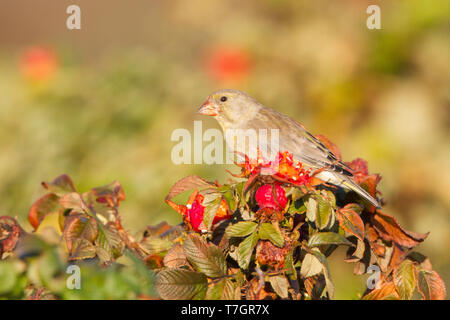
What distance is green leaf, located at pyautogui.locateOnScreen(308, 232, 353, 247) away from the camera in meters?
1.28

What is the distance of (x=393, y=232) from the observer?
60.3 inches

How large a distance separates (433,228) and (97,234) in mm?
3363

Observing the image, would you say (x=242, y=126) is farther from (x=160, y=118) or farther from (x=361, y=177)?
(x=160, y=118)

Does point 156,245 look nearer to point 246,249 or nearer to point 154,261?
point 154,261

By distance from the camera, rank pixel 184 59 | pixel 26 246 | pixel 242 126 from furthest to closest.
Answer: pixel 184 59 → pixel 242 126 → pixel 26 246

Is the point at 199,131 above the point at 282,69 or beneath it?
beneath

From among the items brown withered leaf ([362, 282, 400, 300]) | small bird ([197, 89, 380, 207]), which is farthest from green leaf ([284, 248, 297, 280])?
small bird ([197, 89, 380, 207])

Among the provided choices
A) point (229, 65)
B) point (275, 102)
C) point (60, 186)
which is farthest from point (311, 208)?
point (229, 65)

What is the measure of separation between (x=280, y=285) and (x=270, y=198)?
A: 0.19 meters

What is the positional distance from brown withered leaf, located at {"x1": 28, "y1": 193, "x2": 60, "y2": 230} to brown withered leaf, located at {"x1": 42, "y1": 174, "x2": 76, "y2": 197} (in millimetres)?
34

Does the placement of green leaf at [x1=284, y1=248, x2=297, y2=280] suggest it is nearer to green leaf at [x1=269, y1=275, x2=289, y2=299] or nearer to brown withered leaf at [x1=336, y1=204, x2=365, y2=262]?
green leaf at [x1=269, y1=275, x2=289, y2=299]

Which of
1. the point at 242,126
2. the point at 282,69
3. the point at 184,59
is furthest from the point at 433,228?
the point at 184,59

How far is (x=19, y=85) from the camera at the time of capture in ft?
15.7

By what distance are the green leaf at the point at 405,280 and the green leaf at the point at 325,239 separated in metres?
0.21
